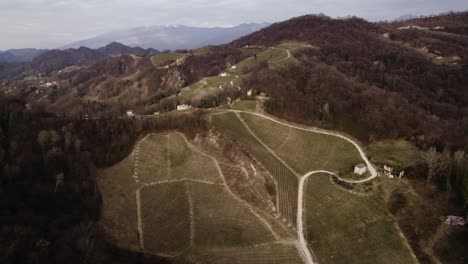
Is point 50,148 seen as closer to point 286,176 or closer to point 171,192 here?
point 171,192

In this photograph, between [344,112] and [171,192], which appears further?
[344,112]

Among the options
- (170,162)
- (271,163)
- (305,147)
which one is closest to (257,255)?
(271,163)

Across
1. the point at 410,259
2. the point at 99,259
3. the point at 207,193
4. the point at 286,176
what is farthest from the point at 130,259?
the point at 410,259

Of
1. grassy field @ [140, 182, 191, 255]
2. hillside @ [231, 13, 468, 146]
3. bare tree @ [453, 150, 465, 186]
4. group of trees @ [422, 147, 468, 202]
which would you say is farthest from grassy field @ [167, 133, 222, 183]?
bare tree @ [453, 150, 465, 186]

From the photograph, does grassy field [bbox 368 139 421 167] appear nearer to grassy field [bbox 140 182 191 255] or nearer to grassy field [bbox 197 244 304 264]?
grassy field [bbox 197 244 304 264]

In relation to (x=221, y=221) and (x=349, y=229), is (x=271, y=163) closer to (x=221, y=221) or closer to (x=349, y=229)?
(x=221, y=221)

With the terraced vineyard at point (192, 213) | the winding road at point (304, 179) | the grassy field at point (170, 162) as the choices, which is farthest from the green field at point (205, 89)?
the terraced vineyard at point (192, 213)

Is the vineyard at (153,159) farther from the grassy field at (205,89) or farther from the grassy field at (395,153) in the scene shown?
the grassy field at (395,153)
